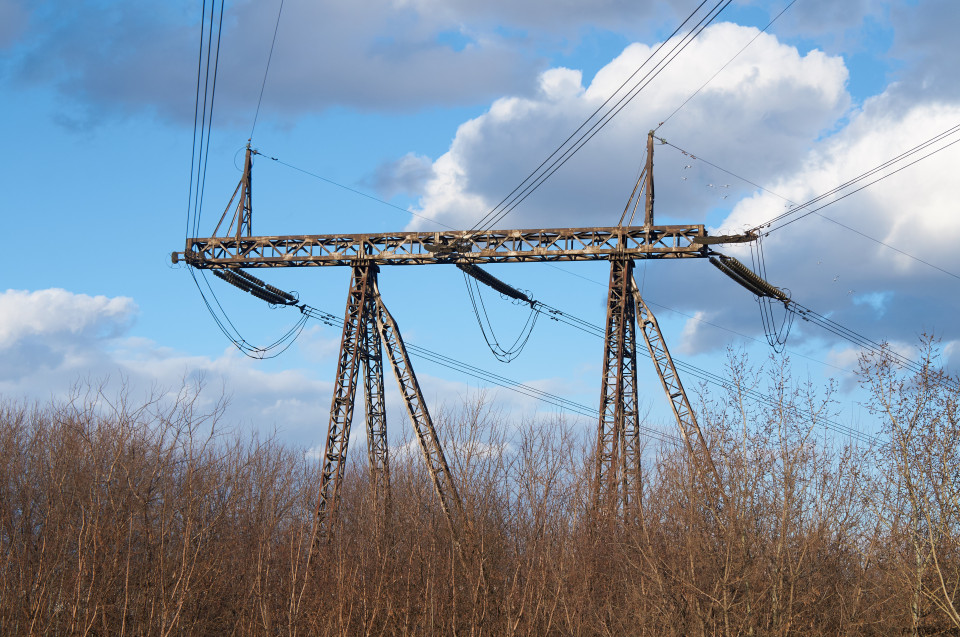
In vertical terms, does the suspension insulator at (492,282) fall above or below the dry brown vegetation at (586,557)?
above

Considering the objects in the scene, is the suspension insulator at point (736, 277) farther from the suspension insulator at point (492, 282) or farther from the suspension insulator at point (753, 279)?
the suspension insulator at point (492, 282)

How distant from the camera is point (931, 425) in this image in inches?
738

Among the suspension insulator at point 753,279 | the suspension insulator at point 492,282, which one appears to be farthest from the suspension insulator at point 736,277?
the suspension insulator at point 492,282

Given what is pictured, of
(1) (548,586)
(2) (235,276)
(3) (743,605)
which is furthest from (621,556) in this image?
(2) (235,276)

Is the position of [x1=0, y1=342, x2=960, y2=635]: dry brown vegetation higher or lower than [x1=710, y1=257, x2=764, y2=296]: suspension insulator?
lower

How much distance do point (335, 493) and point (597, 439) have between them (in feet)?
23.0

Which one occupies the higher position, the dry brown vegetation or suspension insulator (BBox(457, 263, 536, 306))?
suspension insulator (BBox(457, 263, 536, 306))

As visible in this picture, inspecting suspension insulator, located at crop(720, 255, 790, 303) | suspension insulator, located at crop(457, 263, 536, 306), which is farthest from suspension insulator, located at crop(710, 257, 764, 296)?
suspension insulator, located at crop(457, 263, 536, 306)

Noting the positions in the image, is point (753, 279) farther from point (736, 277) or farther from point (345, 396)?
point (345, 396)

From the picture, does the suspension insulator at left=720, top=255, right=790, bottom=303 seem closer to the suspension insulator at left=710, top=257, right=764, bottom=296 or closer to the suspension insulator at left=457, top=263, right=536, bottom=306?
the suspension insulator at left=710, top=257, right=764, bottom=296

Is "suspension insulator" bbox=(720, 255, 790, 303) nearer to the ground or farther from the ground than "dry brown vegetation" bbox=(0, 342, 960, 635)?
farther from the ground

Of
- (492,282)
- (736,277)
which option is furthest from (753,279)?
(492,282)

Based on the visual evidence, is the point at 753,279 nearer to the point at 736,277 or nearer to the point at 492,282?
the point at 736,277

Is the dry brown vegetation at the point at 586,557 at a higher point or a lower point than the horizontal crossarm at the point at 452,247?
lower
